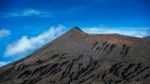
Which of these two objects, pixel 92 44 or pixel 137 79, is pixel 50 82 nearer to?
pixel 92 44

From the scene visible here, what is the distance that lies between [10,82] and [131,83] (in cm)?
5987

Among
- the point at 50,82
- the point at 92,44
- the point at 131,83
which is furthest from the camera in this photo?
the point at 92,44

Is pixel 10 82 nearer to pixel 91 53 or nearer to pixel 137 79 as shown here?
pixel 91 53

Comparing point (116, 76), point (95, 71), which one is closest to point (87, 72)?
point (95, 71)

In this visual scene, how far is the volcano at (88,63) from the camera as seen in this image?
177513 mm

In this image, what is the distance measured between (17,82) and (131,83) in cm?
5664

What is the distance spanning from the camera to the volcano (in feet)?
582

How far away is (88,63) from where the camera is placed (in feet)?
607

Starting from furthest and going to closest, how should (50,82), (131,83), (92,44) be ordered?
(92,44) < (50,82) < (131,83)

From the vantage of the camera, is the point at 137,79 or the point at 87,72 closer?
the point at 137,79

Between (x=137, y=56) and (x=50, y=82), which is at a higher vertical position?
(x=137, y=56)

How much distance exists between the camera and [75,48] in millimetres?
191250

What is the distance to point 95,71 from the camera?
18275 cm

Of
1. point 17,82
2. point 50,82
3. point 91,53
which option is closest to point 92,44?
point 91,53
